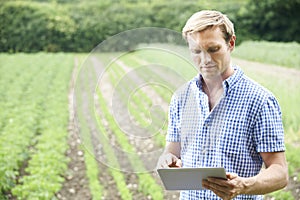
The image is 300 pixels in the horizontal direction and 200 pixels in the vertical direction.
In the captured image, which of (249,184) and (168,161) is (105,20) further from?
(249,184)

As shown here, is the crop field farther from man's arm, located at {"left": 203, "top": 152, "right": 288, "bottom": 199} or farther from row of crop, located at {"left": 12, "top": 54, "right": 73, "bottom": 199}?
man's arm, located at {"left": 203, "top": 152, "right": 288, "bottom": 199}

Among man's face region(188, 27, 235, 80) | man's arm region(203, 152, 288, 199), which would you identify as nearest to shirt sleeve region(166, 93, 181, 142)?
man's face region(188, 27, 235, 80)

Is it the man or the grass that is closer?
the man

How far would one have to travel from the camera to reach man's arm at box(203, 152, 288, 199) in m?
1.79

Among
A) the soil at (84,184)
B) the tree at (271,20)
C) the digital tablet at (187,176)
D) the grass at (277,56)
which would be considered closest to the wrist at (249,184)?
the digital tablet at (187,176)

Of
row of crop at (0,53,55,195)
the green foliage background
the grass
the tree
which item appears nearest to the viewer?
row of crop at (0,53,55,195)

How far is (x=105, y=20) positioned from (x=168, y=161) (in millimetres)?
31467

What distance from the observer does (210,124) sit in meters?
1.95

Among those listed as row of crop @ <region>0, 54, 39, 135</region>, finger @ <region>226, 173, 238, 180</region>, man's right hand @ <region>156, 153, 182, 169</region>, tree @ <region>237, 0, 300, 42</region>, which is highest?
tree @ <region>237, 0, 300, 42</region>

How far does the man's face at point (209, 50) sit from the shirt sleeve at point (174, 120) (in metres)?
0.18

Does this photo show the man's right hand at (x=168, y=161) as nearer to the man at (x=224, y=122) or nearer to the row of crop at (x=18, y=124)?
the man at (x=224, y=122)

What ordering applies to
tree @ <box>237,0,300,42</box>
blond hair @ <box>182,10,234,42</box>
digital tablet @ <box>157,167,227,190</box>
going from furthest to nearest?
tree @ <box>237,0,300,42</box>, blond hair @ <box>182,10,234,42</box>, digital tablet @ <box>157,167,227,190</box>

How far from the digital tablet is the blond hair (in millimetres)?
435

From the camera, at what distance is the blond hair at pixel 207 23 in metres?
1.84
